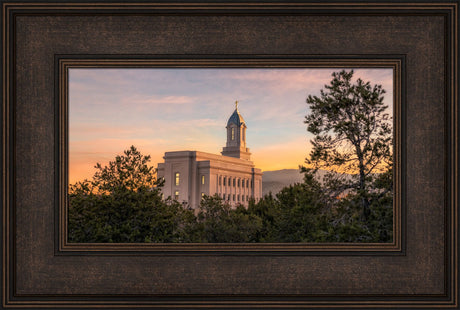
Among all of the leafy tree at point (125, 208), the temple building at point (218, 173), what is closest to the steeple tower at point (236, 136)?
the temple building at point (218, 173)

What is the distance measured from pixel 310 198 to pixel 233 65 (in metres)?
2.01

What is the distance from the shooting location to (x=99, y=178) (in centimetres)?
459

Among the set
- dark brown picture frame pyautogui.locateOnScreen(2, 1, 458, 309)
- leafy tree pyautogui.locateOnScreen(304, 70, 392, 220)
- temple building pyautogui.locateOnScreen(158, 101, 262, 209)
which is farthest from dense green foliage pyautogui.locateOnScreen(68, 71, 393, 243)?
dark brown picture frame pyautogui.locateOnScreen(2, 1, 458, 309)

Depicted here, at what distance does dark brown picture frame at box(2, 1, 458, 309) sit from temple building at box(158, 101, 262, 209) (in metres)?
1.28

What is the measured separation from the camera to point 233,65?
3346mm

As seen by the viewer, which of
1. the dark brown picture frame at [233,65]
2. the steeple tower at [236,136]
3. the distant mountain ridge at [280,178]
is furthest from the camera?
the distant mountain ridge at [280,178]

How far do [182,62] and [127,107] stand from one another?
1109 millimetres

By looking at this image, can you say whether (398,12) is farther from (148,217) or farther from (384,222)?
(148,217)

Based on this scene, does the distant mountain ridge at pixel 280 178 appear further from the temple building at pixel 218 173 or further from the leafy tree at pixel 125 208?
the leafy tree at pixel 125 208

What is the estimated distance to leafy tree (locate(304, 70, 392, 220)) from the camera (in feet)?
14.2

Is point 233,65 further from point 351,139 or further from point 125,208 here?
point 125,208

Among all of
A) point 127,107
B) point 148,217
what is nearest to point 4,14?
point 127,107

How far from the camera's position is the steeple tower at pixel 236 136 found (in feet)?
14.6

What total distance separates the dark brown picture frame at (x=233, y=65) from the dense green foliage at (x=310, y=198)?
2.86 ft
